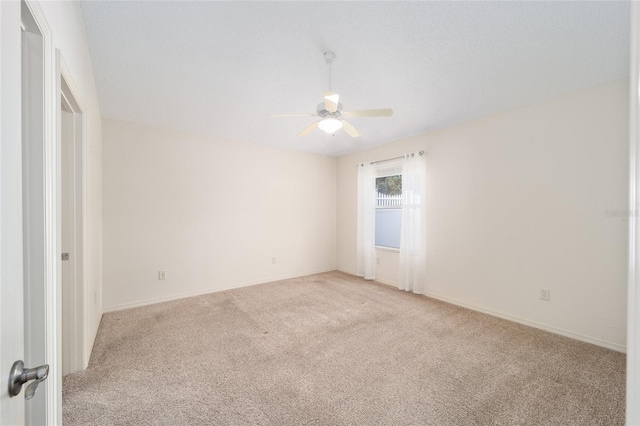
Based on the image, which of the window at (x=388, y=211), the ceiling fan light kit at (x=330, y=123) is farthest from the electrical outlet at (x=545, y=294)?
the ceiling fan light kit at (x=330, y=123)

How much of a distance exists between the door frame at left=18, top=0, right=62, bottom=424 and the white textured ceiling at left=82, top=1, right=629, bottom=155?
0.83 m

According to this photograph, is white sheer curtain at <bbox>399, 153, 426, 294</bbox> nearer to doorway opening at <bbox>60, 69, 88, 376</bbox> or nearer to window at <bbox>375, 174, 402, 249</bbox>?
window at <bbox>375, 174, 402, 249</bbox>

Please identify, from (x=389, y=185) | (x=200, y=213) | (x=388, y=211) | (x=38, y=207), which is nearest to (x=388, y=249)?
(x=388, y=211)

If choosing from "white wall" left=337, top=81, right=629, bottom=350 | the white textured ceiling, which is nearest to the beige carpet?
"white wall" left=337, top=81, right=629, bottom=350

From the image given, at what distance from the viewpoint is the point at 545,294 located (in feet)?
9.25

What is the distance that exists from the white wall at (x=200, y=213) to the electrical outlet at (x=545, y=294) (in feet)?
11.5

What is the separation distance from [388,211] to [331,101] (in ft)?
9.89

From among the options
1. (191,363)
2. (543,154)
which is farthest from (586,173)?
(191,363)

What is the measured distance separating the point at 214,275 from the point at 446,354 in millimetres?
3316

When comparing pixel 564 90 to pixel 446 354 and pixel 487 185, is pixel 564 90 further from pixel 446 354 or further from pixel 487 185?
pixel 446 354

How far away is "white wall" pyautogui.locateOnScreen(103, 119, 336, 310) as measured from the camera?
11.2 ft

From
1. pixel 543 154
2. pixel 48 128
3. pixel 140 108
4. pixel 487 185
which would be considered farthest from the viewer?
pixel 487 185

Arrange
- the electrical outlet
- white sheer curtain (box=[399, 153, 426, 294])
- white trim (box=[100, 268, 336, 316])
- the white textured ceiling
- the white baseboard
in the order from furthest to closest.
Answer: white sheer curtain (box=[399, 153, 426, 294]) → white trim (box=[100, 268, 336, 316]) → the electrical outlet → the white baseboard → the white textured ceiling

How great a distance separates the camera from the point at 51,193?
104 cm
